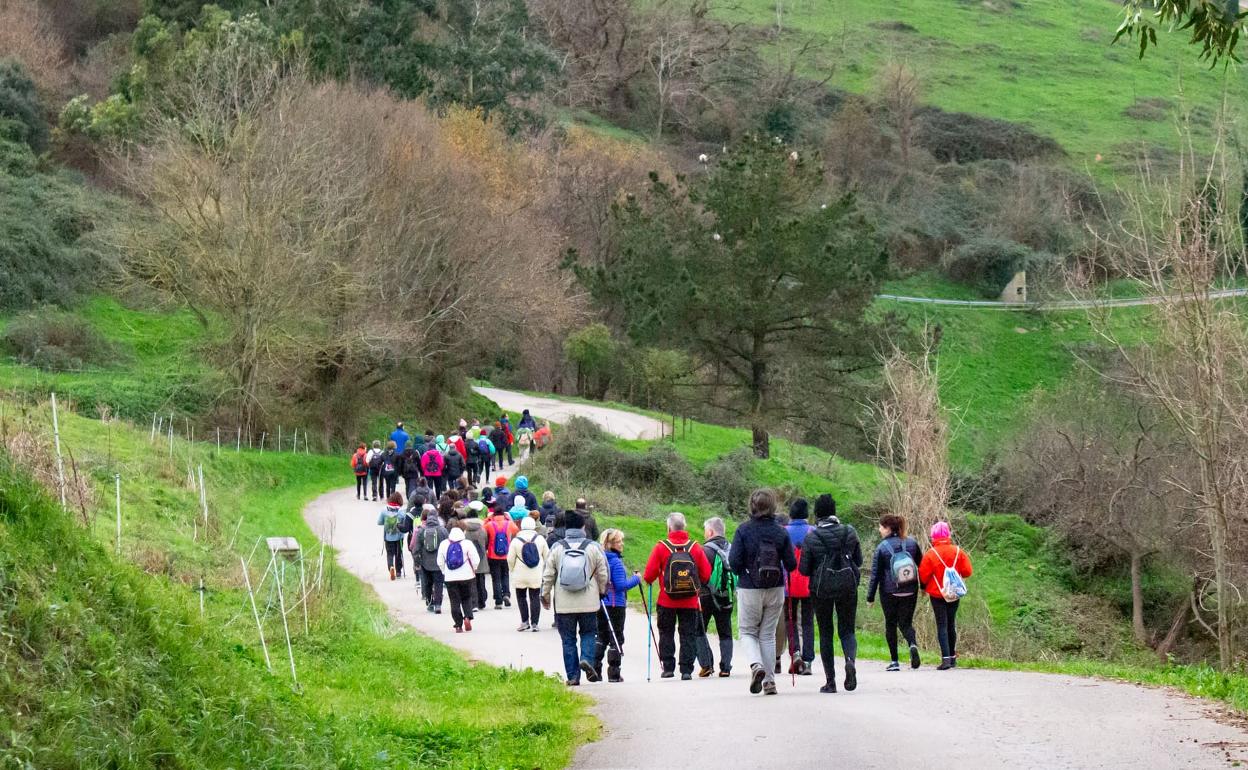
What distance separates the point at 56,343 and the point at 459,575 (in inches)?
1108

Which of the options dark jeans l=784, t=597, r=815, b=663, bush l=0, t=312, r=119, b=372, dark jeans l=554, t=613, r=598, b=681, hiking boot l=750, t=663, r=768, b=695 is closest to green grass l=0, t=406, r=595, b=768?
dark jeans l=554, t=613, r=598, b=681

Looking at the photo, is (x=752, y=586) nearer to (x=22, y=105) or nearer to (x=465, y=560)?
(x=465, y=560)

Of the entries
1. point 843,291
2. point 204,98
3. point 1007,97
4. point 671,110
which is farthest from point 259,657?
point 1007,97

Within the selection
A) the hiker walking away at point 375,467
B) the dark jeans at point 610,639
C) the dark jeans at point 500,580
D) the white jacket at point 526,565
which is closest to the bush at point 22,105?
the hiker walking away at point 375,467

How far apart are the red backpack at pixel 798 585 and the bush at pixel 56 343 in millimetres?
31968

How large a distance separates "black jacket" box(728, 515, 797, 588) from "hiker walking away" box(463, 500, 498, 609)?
7900 mm

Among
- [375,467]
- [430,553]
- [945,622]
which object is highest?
[945,622]

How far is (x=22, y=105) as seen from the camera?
5775cm

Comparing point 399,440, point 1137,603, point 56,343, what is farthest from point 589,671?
point 56,343

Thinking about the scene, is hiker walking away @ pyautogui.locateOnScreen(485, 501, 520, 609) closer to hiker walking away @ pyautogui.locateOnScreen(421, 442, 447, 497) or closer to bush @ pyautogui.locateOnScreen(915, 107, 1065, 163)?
hiker walking away @ pyautogui.locateOnScreen(421, 442, 447, 497)

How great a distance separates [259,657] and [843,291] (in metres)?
33.6

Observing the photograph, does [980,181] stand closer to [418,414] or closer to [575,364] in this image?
[575,364]

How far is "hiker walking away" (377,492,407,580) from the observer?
2417 centimetres

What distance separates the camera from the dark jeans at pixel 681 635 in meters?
14.8
